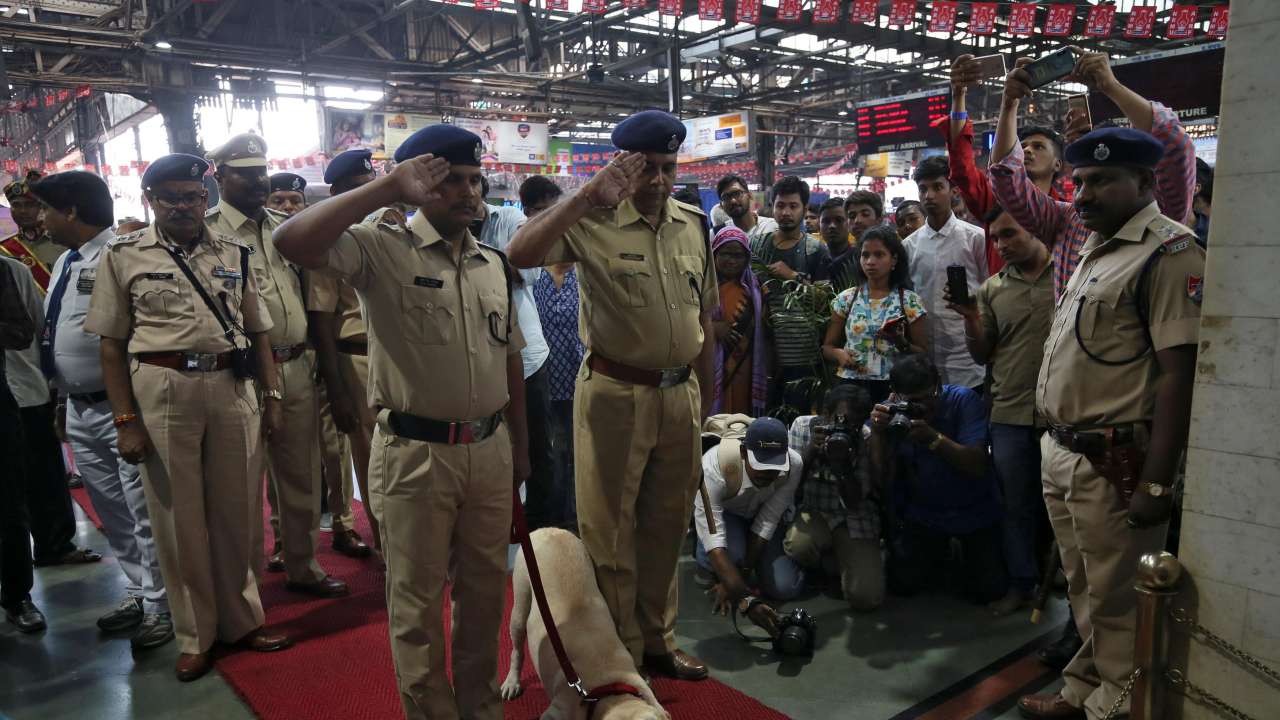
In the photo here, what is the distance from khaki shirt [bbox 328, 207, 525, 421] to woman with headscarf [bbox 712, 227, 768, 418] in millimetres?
2264

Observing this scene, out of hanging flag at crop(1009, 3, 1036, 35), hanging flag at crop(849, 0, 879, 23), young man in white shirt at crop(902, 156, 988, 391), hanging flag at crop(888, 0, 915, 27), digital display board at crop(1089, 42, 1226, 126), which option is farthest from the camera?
hanging flag at crop(1009, 3, 1036, 35)

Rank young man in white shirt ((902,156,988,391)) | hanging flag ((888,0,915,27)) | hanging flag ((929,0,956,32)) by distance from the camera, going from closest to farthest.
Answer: young man in white shirt ((902,156,988,391)) < hanging flag ((888,0,915,27)) < hanging flag ((929,0,956,32))

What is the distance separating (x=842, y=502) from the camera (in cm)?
388

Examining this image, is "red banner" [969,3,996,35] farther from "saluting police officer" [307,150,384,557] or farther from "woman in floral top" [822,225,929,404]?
"saluting police officer" [307,150,384,557]

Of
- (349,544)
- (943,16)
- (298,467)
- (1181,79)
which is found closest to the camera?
(298,467)

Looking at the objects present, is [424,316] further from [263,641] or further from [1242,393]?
[1242,393]

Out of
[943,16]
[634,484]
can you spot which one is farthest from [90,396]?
[943,16]

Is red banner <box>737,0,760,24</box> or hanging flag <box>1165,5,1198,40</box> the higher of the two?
red banner <box>737,0,760,24</box>

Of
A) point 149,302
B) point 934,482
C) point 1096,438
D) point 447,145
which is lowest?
point 934,482

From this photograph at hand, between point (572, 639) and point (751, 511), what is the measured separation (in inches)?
58.6

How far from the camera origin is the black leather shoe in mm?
3594

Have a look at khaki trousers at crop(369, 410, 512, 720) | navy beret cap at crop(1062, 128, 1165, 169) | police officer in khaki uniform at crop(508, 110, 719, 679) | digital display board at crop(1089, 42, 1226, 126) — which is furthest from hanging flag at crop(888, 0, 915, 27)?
khaki trousers at crop(369, 410, 512, 720)

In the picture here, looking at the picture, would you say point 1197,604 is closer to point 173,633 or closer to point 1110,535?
point 1110,535

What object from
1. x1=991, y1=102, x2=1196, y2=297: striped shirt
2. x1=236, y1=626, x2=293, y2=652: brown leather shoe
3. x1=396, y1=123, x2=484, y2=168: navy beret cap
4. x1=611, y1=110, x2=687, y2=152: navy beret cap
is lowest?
x1=236, y1=626, x2=293, y2=652: brown leather shoe
